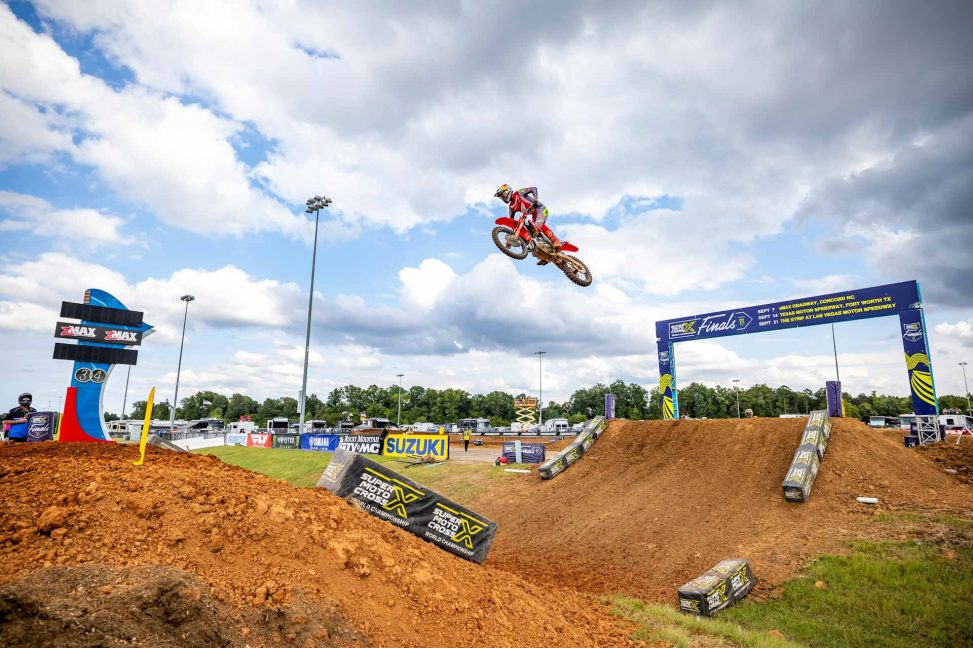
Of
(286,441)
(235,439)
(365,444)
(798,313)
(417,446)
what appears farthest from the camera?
(235,439)

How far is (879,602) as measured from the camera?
1097 centimetres

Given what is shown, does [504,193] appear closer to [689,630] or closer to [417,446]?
[689,630]

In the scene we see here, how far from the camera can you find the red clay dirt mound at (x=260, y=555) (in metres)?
4.98

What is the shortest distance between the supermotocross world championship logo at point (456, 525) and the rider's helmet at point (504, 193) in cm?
1317

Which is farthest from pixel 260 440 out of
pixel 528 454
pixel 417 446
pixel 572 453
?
pixel 572 453

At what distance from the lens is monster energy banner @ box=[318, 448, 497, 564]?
354 inches

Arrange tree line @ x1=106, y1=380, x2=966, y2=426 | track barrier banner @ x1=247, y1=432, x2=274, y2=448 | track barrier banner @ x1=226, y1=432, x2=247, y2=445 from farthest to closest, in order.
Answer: tree line @ x1=106, y1=380, x2=966, y2=426 < track barrier banner @ x1=226, y1=432, x2=247, y2=445 < track barrier banner @ x1=247, y1=432, x2=274, y2=448

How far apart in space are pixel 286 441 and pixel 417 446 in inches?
813

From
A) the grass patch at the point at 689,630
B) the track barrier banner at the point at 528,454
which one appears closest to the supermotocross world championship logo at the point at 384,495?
the grass patch at the point at 689,630

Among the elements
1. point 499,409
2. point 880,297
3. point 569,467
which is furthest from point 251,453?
point 499,409

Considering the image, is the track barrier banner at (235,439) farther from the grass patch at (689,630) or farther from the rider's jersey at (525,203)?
the grass patch at (689,630)

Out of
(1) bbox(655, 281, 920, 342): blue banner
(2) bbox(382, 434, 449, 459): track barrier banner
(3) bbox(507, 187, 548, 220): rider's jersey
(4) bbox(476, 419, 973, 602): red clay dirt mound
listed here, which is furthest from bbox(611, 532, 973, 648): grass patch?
(2) bbox(382, 434, 449, 459): track barrier banner

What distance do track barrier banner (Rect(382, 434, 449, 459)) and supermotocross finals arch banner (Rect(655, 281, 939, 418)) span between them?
51.9 feet

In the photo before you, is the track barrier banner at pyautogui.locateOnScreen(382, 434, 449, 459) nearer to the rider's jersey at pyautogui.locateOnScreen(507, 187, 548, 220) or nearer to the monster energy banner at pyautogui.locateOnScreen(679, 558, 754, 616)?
the rider's jersey at pyautogui.locateOnScreen(507, 187, 548, 220)
